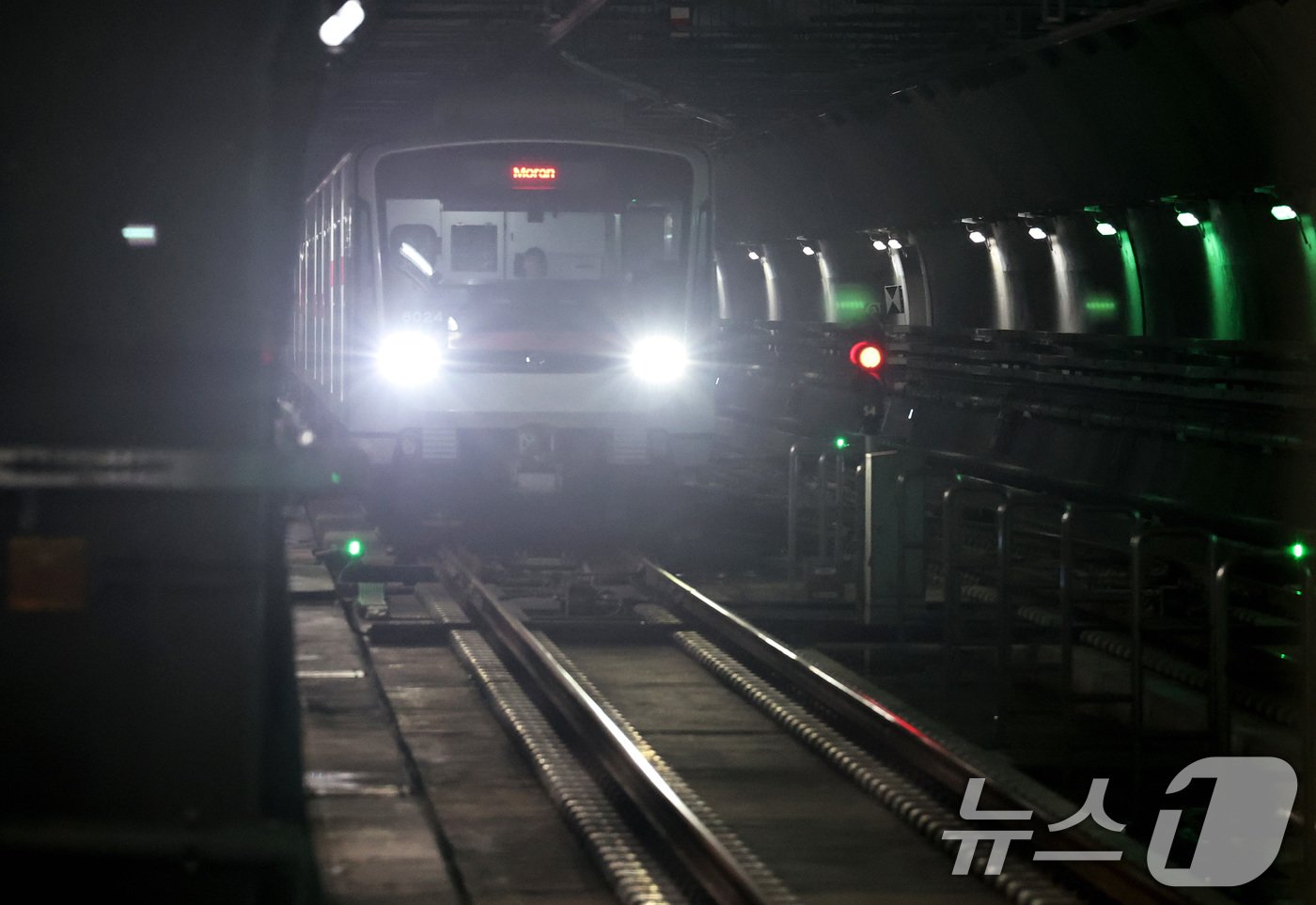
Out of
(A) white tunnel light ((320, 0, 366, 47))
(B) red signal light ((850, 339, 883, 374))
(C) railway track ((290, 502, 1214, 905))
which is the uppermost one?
(A) white tunnel light ((320, 0, 366, 47))

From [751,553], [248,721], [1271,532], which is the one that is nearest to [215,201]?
[248,721]

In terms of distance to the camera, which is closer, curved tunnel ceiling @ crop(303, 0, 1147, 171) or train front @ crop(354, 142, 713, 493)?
train front @ crop(354, 142, 713, 493)

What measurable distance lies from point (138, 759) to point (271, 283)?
88 cm

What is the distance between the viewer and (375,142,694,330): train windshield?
1767 cm

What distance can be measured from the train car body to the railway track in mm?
3522

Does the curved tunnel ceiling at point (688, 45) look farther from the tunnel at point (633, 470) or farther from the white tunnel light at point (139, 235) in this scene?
the white tunnel light at point (139, 235)

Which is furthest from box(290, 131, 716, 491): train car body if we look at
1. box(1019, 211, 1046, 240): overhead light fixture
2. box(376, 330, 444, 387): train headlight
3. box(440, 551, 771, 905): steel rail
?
box(1019, 211, 1046, 240): overhead light fixture

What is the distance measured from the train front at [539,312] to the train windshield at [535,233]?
0.01 metres

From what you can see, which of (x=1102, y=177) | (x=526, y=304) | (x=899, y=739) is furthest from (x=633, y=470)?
(x=899, y=739)

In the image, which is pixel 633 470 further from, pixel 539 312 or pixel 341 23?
pixel 341 23

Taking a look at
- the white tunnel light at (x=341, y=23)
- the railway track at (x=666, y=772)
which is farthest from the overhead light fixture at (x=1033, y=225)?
the white tunnel light at (x=341, y=23)

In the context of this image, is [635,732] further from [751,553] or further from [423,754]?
[751,553]

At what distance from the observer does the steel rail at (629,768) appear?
7.02 metres

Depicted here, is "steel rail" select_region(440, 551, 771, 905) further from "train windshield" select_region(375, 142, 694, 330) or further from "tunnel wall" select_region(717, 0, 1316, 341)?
"tunnel wall" select_region(717, 0, 1316, 341)
